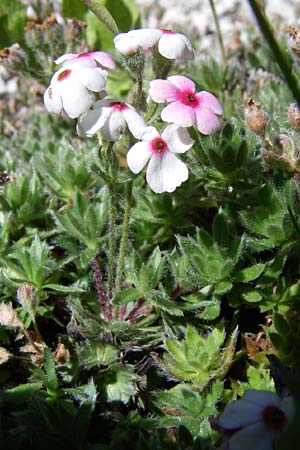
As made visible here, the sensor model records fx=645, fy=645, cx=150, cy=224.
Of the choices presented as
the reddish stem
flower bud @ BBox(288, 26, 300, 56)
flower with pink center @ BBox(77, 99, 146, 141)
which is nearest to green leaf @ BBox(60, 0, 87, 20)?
flower bud @ BBox(288, 26, 300, 56)

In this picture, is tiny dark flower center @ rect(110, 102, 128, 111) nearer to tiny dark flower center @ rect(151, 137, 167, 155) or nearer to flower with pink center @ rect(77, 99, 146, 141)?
flower with pink center @ rect(77, 99, 146, 141)

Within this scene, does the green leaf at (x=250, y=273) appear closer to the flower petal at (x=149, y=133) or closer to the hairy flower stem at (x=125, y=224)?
the hairy flower stem at (x=125, y=224)

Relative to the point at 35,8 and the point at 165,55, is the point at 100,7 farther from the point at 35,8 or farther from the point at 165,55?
the point at 35,8

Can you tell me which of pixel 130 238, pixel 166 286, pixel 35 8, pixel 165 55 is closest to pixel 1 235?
pixel 130 238

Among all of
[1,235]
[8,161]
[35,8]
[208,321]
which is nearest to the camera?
[208,321]

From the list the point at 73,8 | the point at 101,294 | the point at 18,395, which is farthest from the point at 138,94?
the point at 73,8

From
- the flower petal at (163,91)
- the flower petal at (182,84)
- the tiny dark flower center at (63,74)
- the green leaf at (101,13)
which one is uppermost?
the green leaf at (101,13)

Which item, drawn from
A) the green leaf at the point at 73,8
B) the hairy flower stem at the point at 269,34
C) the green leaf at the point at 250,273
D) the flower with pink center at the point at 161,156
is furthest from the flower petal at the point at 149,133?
the green leaf at the point at 73,8

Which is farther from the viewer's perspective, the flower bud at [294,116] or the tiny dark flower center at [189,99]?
the flower bud at [294,116]
